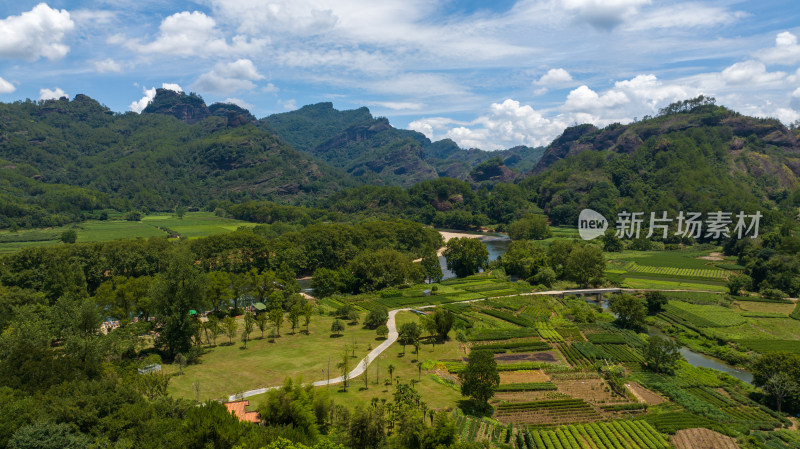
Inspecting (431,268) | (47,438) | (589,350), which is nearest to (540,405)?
(589,350)

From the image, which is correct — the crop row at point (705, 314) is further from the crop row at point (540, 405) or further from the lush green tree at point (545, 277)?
the crop row at point (540, 405)

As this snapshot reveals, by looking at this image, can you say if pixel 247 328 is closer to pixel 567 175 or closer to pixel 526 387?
pixel 526 387

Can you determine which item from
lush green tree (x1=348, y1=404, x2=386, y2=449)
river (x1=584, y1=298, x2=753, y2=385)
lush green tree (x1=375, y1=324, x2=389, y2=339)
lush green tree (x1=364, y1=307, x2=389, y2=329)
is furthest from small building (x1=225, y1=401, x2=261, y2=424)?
river (x1=584, y1=298, x2=753, y2=385)

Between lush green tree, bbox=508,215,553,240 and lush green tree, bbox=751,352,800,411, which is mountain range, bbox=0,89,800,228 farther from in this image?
lush green tree, bbox=751,352,800,411

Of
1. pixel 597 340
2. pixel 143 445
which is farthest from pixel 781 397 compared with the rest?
pixel 143 445

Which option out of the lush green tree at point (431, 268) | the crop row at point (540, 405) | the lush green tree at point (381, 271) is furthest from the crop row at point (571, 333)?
the lush green tree at point (431, 268)

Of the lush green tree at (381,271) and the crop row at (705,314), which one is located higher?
the lush green tree at (381,271)
